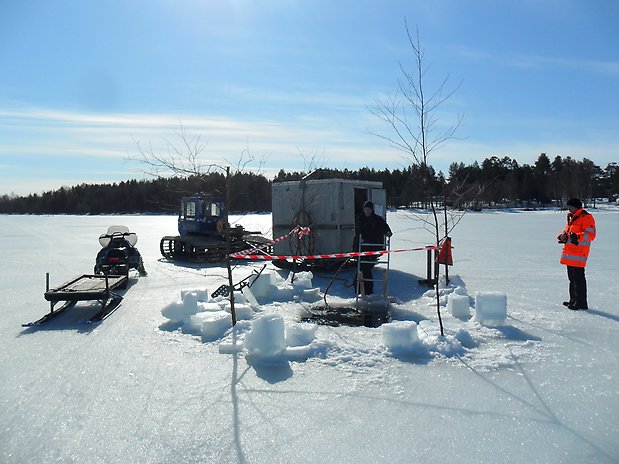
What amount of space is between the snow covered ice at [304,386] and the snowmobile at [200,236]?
711 cm

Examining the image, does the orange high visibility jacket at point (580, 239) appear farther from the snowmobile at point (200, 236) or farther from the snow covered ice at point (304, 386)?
the snowmobile at point (200, 236)

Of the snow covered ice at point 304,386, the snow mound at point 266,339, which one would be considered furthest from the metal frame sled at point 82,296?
the snow mound at point 266,339

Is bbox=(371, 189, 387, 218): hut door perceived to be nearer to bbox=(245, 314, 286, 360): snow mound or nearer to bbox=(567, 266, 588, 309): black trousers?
bbox=(567, 266, 588, 309): black trousers

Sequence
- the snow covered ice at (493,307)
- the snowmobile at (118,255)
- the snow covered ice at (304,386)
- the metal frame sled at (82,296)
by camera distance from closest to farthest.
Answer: the snow covered ice at (304,386), the snow covered ice at (493,307), the metal frame sled at (82,296), the snowmobile at (118,255)

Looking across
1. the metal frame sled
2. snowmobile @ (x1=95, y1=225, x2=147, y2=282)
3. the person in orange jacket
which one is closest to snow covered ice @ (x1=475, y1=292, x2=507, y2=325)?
the person in orange jacket

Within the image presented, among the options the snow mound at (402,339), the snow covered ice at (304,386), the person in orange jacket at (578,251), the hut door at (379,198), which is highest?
the hut door at (379,198)

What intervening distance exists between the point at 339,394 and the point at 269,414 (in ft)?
2.25

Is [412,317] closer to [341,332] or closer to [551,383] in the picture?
[341,332]

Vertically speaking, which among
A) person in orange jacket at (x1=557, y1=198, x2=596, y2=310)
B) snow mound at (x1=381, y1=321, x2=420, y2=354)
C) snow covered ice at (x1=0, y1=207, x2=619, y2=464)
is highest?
person in orange jacket at (x1=557, y1=198, x2=596, y2=310)

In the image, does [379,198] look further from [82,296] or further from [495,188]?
[495,188]

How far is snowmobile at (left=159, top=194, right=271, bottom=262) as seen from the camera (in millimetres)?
15381

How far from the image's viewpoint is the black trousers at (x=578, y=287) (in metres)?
7.66

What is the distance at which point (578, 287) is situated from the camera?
773cm

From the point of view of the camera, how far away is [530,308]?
7.71 meters
